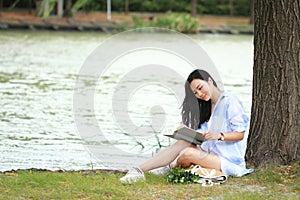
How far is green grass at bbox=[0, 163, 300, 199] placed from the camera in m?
5.32

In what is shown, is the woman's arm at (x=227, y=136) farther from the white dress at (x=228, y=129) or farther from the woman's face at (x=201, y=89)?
the woman's face at (x=201, y=89)

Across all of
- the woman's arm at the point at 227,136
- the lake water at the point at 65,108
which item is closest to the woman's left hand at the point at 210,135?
Result: the woman's arm at the point at 227,136

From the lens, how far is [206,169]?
231 inches

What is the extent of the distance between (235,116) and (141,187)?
986 mm

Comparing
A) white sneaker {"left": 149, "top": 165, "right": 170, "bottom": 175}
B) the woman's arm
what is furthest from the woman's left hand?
white sneaker {"left": 149, "top": 165, "right": 170, "bottom": 175}

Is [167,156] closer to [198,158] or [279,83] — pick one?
[198,158]

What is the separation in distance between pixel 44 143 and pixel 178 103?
4.21 meters

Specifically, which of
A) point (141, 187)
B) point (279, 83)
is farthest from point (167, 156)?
point (279, 83)

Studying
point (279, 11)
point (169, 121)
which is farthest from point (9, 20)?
point (279, 11)

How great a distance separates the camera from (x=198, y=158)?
233 inches

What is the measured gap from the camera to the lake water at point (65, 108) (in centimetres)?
873

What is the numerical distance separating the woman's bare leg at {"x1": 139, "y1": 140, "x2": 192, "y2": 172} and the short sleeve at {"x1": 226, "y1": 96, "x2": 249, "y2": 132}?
0.38 meters

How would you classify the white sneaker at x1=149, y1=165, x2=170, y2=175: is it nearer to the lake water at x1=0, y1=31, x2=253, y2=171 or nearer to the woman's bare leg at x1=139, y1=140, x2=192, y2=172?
the woman's bare leg at x1=139, y1=140, x2=192, y2=172

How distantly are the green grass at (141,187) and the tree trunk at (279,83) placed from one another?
0.20 m
